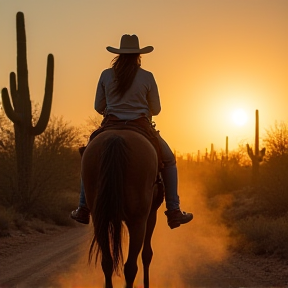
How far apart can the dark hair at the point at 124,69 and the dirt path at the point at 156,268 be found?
3175 mm

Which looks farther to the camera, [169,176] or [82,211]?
[169,176]

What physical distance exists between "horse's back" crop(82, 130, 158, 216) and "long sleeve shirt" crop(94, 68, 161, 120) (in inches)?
20.8

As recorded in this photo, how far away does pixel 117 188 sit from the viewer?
654cm

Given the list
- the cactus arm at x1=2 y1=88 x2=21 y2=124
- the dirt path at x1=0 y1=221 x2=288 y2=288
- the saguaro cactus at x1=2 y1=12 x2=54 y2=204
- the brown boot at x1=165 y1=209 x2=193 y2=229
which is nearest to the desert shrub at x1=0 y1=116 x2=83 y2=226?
the saguaro cactus at x1=2 y1=12 x2=54 y2=204

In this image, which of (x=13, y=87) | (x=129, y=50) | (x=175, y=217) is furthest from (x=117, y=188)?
(x=13, y=87)

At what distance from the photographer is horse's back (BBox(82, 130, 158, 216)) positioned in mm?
6680

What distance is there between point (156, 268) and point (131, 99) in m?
4.77

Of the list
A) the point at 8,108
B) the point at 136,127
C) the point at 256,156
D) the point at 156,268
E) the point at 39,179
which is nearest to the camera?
the point at 136,127

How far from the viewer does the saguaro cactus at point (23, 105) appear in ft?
65.6

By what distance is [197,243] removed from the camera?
53.1ft

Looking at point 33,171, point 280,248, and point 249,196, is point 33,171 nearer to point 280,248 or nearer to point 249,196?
point 280,248

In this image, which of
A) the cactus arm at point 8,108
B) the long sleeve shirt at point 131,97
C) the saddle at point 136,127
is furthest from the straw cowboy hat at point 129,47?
the cactus arm at point 8,108

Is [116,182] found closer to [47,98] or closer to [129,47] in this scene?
[129,47]

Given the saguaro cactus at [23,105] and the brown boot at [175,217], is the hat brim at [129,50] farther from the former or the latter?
the saguaro cactus at [23,105]
